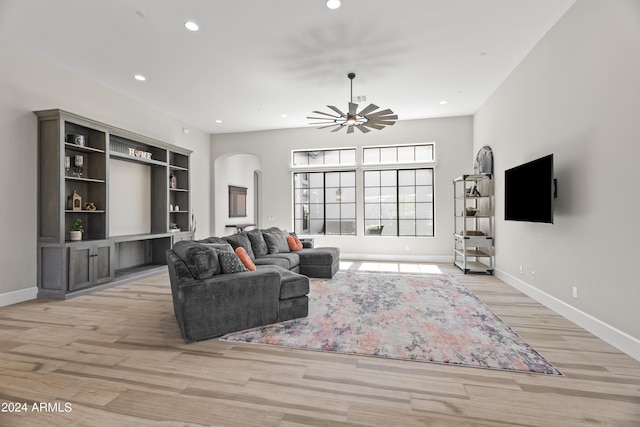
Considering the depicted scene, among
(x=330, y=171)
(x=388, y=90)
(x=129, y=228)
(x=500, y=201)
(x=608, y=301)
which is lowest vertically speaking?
(x=608, y=301)

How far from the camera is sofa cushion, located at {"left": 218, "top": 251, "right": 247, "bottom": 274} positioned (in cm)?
328

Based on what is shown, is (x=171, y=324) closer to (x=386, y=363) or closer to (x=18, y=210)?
(x=386, y=363)

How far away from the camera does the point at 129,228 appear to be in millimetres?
5984

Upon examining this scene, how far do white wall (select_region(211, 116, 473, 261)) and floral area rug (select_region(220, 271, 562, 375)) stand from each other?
2898 millimetres

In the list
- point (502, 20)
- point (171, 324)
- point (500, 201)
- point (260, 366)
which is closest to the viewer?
point (260, 366)

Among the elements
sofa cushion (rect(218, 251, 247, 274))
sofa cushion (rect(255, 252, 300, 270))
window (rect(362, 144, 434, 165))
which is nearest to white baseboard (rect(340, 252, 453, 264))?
window (rect(362, 144, 434, 165))

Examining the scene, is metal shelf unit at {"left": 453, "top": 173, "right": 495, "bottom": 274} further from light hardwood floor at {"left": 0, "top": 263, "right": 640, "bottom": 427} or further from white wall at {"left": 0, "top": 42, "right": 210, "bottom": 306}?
white wall at {"left": 0, "top": 42, "right": 210, "bottom": 306}

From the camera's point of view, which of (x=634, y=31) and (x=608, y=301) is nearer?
(x=634, y=31)

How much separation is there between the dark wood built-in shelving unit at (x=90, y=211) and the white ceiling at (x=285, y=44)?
38.0 inches

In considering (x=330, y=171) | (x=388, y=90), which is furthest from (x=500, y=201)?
(x=330, y=171)

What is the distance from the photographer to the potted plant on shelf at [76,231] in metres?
4.59

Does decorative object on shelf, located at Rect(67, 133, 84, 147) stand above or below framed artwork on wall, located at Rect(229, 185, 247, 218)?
above

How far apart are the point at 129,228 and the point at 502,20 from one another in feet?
22.5

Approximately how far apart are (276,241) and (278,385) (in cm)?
378
